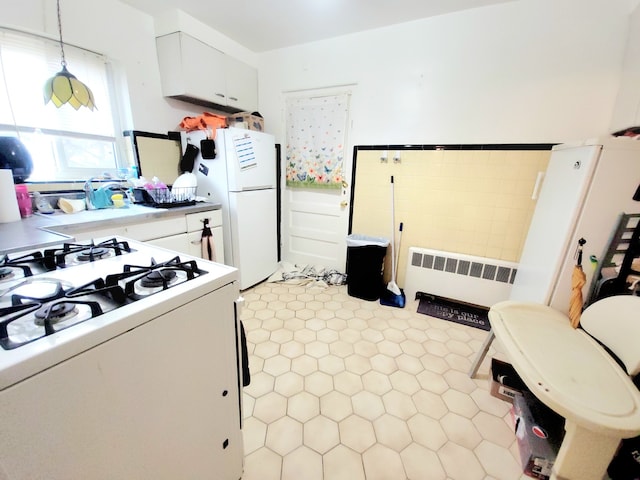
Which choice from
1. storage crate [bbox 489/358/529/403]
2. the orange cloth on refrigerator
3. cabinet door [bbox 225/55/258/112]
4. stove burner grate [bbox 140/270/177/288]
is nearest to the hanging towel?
A: the orange cloth on refrigerator

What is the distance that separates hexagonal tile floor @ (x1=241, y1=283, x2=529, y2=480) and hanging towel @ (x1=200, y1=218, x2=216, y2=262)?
0.61 m

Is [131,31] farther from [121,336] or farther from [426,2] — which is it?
[121,336]

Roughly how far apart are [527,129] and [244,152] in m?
2.29

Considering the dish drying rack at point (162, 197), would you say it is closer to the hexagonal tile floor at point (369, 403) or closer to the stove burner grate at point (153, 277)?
the hexagonal tile floor at point (369, 403)

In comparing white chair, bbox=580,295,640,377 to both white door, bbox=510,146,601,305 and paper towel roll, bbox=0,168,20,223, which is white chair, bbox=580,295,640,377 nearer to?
white door, bbox=510,146,601,305

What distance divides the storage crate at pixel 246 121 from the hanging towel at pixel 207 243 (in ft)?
3.23

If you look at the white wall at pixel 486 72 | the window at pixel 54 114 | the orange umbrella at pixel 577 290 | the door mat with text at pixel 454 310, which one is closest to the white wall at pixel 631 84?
the white wall at pixel 486 72

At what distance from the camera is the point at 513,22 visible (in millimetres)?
1931

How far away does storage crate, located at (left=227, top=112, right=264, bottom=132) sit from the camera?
251 centimetres

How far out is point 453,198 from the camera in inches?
91.5

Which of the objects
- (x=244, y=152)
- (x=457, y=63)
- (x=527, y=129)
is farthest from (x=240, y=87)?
(x=527, y=129)

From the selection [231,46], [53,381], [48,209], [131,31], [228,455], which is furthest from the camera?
[231,46]

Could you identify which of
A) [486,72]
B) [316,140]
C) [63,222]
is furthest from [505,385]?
[63,222]

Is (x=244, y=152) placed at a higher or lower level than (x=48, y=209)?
higher
